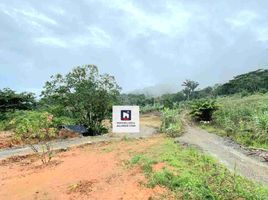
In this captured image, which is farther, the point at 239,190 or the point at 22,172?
the point at 22,172

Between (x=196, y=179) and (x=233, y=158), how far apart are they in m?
6.24

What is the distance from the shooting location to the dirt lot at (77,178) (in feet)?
32.5

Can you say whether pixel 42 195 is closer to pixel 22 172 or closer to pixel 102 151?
pixel 22 172

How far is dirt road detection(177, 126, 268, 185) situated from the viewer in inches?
516

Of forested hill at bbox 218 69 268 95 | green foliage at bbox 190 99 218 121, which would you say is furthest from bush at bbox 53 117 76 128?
forested hill at bbox 218 69 268 95

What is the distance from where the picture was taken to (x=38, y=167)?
46.8 feet

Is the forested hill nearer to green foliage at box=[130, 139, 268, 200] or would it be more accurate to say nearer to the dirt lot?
the dirt lot

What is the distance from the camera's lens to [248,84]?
51.9m

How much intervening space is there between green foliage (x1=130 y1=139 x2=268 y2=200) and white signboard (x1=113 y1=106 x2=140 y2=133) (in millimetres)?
8994

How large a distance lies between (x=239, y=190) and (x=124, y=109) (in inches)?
554

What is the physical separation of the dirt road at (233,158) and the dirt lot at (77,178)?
311cm

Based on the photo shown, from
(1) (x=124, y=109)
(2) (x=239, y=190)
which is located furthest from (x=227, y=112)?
(2) (x=239, y=190)

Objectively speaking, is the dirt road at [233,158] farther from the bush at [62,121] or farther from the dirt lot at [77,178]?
the bush at [62,121]

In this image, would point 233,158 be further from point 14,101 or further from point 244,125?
point 14,101
